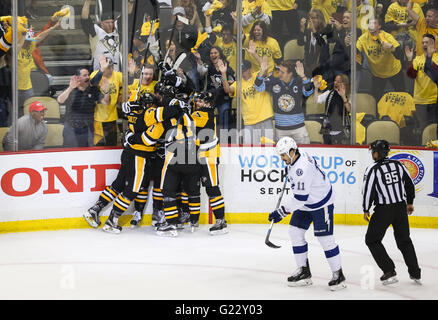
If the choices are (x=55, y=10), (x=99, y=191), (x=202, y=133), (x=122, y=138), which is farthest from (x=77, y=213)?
(x=55, y=10)

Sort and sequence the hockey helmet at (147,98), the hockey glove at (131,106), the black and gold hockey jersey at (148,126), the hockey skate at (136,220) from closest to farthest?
the black and gold hockey jersey at (148,126), the hockey helmet at (147,98), the hockey glove at (131,106), the hockey skate at (136,220)

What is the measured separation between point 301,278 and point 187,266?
1154 mm

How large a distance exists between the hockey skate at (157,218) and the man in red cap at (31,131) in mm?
1427

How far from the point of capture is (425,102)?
8867mm

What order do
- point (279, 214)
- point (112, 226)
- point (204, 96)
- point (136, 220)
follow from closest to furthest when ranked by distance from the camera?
point (279, 214) < point (112, 226) < point (204, 96) < point (136, 220)

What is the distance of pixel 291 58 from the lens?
8.92 meters

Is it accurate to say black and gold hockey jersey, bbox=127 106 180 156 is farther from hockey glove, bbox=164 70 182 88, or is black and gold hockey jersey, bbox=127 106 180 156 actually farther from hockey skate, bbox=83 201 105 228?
hockey skate, bbox=83 201 105 228

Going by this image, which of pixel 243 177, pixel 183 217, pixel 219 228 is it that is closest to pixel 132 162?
pixel 183 217

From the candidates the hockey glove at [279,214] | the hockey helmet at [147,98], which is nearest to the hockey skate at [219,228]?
the hockey helmet at [147,98]

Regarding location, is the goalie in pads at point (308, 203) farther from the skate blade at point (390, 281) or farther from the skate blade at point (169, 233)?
the skate blade at point (169, 233)

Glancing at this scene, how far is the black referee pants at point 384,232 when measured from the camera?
19.5 ft

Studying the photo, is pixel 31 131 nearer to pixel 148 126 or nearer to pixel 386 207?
pixel 148 126
